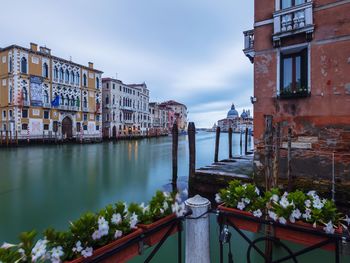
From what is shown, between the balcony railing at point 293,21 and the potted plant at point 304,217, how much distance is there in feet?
18.6

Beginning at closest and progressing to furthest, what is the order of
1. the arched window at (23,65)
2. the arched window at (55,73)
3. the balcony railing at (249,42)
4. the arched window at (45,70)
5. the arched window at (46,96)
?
the balcony railing at (249,42)
the arched window at (23,65)
the arched window at (45,70)
the arched window at (46,96)
the arched window at (55,73)

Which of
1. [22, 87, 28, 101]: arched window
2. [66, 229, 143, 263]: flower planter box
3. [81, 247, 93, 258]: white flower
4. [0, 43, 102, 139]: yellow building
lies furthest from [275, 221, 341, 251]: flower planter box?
[22, 87, 28, 101]: arched window

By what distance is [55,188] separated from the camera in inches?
379

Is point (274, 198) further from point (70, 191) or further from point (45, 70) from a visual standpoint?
point (45, 70)

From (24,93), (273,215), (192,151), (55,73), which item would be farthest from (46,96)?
(273,215)

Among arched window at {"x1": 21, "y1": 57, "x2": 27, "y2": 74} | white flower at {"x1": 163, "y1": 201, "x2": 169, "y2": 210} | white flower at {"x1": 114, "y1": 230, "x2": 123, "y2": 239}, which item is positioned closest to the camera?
white flower at {"x1": 114, "y1": 230, "x2": 123, "y2": 239}

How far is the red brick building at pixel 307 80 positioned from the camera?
5.81 metres

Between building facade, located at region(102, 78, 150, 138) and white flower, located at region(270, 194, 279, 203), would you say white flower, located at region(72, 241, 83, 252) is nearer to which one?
white flower, located at region(270, 194, 279, 203)

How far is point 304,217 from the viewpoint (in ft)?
6.48

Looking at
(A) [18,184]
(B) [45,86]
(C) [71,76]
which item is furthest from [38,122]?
(A) [18,184]

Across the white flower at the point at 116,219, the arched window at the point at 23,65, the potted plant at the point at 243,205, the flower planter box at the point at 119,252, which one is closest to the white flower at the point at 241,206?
the potted plant at the point at 243,205

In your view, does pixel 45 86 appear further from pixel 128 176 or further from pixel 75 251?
pixel 75 251

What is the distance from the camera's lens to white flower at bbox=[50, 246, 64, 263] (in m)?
1.42

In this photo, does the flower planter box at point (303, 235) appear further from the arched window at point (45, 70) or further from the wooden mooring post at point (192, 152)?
the arched window at point (45, 70)
